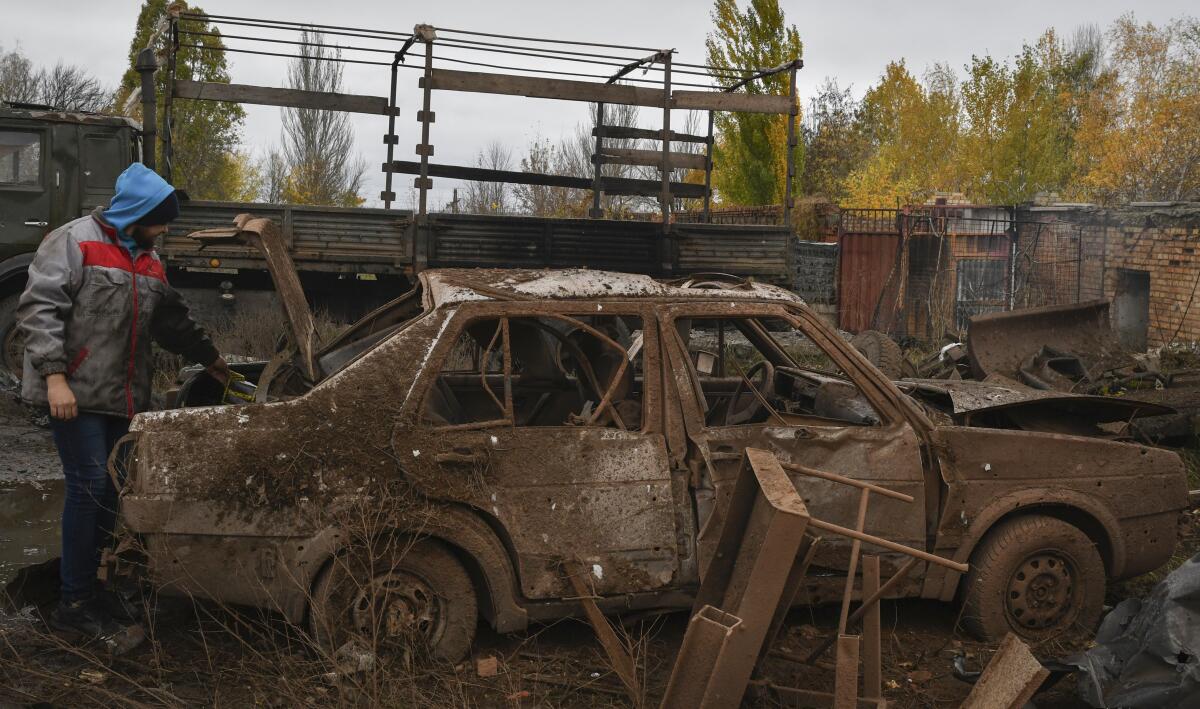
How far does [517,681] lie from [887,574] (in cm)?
154

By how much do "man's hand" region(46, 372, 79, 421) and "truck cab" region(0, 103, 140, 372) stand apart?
6875mm

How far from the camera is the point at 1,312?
9.62 metres

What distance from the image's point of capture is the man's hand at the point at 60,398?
3801 millimetres

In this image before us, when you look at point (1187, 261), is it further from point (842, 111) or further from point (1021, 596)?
point (842, 111)

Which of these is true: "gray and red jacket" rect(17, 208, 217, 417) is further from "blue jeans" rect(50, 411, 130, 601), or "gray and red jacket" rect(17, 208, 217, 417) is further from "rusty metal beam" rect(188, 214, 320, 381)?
"rusty metal beam" rect(188, 214, 320, 381)

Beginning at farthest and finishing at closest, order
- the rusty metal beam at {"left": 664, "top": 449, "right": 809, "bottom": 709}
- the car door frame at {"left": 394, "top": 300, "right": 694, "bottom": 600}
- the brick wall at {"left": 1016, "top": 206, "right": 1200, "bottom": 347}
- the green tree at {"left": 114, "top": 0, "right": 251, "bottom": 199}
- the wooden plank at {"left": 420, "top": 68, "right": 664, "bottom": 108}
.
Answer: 1. the green tree at {"left": 114, "top": 0, "right": 251, "bottom": 199}
2. the brick wall at {"left": 1016, "top": 206, "right": 1200, "bottom": 347}
3. the wooden plank at {"left": 420, "top": 68, "right": 664, "bottom": 108}
4. the car door frame at {"left": 394, "top": 300, "right": 694, "bottom": 600}
5. the rusty metal beam at {"left": 664, "top": 449, "right": 809, "bottom": 709}

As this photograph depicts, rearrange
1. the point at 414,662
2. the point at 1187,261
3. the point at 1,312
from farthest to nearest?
the point at 1187,261
the point at 1,312
the point at 414,662

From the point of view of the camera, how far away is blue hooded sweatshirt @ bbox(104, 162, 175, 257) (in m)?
4.12

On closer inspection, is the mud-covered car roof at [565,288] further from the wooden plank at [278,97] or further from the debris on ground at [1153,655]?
the wooden plank at [278,97]

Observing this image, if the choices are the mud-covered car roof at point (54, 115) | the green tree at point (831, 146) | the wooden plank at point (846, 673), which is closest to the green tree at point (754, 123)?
the green tree at point (831, 146)

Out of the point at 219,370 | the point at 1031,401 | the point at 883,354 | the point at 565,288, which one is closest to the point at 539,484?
the point at 565,288

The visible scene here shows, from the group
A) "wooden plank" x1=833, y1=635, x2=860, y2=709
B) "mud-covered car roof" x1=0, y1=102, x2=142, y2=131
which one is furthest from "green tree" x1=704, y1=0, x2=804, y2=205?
"wooden plank" x1=833, y1=635, x2=860, y2=709

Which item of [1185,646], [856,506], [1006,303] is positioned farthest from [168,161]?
[1006,303]

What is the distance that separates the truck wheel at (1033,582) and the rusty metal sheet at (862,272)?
1208cm
